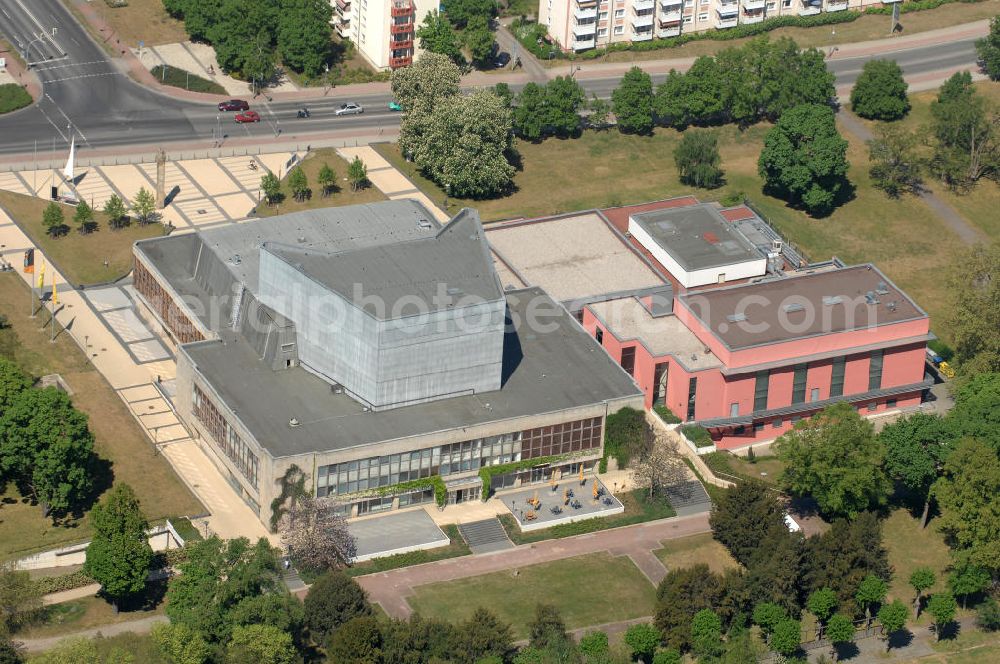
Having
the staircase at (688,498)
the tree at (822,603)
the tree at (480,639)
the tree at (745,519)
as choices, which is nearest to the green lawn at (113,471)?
the tree at (480,639)

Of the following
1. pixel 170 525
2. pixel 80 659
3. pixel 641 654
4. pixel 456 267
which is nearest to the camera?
pixel 80 659

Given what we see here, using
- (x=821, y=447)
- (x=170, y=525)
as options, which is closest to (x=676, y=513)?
(x=821, y=447)

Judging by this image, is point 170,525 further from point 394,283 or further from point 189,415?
point 394,283

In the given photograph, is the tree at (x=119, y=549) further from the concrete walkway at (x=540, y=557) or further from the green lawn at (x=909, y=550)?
the green lawn at (x=909, y=550)

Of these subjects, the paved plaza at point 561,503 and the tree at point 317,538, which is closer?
the tree at point 317,538

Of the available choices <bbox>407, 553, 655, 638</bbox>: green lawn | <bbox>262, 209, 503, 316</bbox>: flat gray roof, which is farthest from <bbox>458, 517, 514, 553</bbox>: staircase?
<bbox>262, 209, 503, 316</bbox>: flat gray roof

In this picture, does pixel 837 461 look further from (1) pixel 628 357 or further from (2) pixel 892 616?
(1) pixel 628 357
